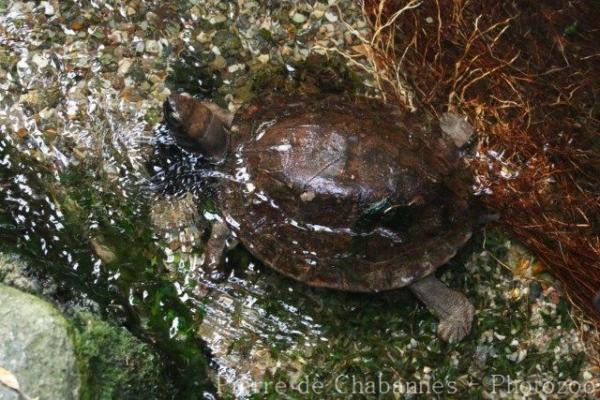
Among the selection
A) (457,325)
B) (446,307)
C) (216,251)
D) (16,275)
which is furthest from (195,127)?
(457,325)

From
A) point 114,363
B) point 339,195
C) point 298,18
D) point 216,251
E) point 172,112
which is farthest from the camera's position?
point 298,18

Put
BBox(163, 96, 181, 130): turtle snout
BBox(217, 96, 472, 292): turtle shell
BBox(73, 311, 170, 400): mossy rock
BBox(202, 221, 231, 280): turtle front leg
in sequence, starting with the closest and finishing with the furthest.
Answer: BBox(73, 311, 170, 400): mossy rock → BBox(217, 96, 472, 292): turtle shell → BBox(163, 96, 181, 130): turtle snout → BBox(202, 221, 231, 280): turtle front leg

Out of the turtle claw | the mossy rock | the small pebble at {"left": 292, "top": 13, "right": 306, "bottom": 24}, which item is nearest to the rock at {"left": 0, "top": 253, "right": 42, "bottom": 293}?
the mossy rock

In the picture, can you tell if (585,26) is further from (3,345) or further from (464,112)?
(3,345)

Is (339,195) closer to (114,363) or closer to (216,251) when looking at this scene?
(216,251)

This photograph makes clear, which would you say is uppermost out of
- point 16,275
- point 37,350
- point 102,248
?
point 37,350

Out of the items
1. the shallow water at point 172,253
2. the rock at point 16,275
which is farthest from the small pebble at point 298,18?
the rock at point 16,275

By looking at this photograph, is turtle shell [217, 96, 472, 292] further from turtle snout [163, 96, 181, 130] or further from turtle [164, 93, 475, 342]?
turtle snout [163, 96, 181, 130]
